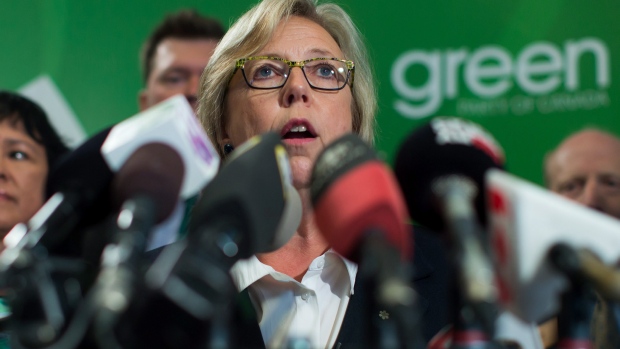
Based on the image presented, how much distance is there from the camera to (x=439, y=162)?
1.07 meters

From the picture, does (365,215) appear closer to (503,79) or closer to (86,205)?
(86,205)

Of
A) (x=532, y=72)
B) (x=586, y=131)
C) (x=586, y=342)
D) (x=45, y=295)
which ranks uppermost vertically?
(x=45, y=295)

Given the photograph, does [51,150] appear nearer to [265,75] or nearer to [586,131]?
[265,75]

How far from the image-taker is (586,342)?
3.12ft

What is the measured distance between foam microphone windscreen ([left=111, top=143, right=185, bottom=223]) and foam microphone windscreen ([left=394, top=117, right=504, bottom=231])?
30 cm

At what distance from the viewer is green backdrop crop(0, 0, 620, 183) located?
2.83m

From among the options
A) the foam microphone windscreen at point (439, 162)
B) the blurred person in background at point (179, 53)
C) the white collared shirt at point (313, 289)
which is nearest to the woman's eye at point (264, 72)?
the white collared shirt at point (313, 289)

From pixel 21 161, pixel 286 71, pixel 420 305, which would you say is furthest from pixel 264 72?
pixel 21 161

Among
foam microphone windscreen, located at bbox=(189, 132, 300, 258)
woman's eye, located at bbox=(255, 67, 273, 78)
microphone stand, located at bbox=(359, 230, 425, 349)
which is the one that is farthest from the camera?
woman's eye, located at bbox=(255, 67, 273, 78)

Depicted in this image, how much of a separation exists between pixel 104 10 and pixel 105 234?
254cm

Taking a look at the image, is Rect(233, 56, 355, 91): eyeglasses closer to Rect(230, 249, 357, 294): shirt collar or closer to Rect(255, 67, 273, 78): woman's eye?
Rect(255, 67, 273, 78): woman's eye

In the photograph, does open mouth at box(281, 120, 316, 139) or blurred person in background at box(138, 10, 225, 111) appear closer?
open mouth at box(281, 120, 316, 139)

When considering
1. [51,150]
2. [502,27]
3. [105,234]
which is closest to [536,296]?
[105,234]

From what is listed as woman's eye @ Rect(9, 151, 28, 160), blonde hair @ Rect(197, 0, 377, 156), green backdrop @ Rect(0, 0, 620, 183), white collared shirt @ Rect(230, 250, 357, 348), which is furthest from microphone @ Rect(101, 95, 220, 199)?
woman's eye @ Rect(9, 151, 28, 160)
